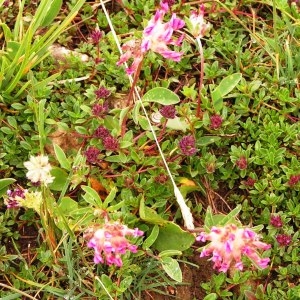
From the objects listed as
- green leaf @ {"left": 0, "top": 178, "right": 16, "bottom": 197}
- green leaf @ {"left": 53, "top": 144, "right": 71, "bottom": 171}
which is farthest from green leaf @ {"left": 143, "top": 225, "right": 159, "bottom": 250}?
green leaf @ {"left": 0, "top": 178, "right": 16, "bottom": 197}

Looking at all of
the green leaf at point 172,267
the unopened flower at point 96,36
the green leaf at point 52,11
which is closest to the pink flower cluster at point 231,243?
the green leaf at point 172,267

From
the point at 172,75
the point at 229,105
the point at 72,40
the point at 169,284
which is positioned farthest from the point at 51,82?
the point at 169,284

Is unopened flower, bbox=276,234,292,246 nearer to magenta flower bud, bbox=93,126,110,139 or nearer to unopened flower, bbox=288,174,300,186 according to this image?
unopened flower, bbox=288,174,300,186

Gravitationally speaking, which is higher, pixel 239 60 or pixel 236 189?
pixel 239 60

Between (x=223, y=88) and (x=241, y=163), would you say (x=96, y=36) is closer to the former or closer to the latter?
(x=223, y=88)

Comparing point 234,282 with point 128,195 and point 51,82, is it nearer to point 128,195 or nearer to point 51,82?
point 128,195

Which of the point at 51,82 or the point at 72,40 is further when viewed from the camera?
the point at 72,40
